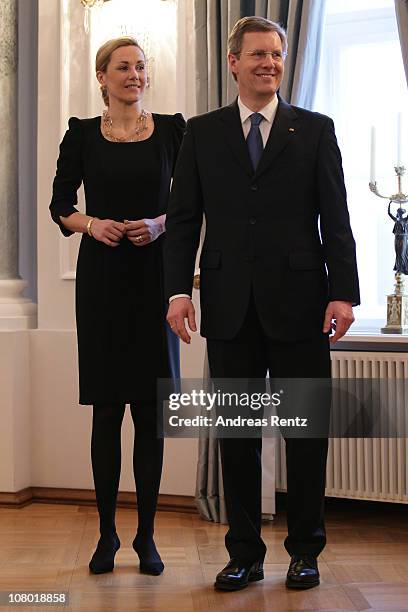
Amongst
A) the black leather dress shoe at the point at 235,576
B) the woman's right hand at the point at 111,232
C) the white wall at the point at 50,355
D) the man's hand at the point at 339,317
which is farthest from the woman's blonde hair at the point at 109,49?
the black leather dress shoe at the point at 235,576

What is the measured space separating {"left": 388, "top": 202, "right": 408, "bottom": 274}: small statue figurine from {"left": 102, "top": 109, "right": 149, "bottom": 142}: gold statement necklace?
1203mm

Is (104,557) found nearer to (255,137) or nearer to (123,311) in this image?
(123,311)

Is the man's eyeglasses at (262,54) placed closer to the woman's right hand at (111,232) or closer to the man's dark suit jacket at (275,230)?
the man's dark suit jacket at (275,230)

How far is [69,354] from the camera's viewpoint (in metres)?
3.91

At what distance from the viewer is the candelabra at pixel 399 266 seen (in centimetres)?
350

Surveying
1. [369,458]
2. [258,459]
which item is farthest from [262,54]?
[369,458]

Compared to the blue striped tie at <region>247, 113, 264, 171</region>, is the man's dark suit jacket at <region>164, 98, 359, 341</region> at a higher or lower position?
lower

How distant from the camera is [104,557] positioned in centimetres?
278

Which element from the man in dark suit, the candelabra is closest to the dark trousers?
the man in dark suit

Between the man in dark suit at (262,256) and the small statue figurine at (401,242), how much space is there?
1.06 m

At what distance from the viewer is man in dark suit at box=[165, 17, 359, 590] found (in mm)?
2482

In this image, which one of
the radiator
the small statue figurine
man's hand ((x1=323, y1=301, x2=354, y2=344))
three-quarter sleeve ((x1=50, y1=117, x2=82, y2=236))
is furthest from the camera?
the small statue figurine

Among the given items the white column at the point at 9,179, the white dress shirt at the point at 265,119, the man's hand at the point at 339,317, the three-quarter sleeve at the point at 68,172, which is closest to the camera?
the man's hand at the point at 339,317

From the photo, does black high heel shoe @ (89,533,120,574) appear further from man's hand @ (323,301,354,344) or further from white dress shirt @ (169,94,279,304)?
man's hand @ (323,301,354,344)
